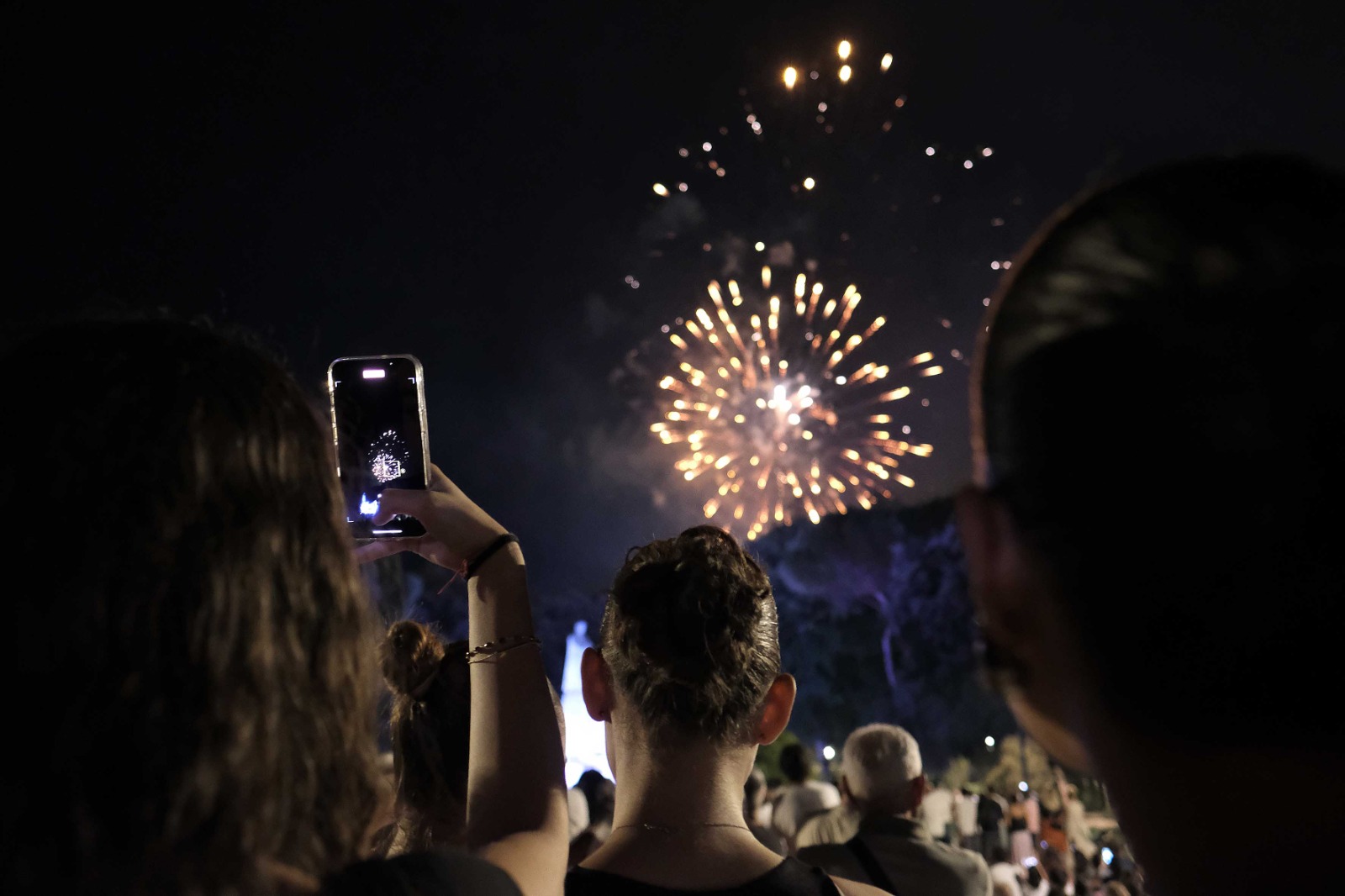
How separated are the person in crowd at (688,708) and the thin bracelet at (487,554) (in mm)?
558

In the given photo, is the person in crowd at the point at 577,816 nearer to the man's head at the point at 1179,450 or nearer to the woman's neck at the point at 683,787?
the woman's neck at the point at 683,787

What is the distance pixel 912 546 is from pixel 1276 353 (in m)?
59.3

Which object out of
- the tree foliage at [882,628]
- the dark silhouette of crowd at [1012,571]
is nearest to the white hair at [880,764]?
the dark silhouette of crowd at [1012,571]

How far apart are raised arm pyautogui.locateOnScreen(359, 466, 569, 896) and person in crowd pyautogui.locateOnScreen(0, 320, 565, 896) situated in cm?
44

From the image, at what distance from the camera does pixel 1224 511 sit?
0.88m

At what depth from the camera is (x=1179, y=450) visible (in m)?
0.89

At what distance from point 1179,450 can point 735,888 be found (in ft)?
6.05

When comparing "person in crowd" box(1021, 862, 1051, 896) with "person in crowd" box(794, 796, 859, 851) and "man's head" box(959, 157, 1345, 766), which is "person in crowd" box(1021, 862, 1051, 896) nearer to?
"person in crowd" box(794, 796, 859, 851)

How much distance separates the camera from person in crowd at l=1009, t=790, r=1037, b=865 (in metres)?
9.84

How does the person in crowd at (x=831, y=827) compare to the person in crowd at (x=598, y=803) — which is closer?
the person in crowd at (x=831, y=827)

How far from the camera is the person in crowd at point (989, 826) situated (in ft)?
34.0

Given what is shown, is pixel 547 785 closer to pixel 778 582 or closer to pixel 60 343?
pixel 60 343

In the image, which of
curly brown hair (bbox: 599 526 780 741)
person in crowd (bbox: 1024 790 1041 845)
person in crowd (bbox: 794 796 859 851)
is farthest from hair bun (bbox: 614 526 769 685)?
person in crowd (bbox: 1024 790 1041 845)

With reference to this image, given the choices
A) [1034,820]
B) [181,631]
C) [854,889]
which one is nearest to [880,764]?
[854,889]
